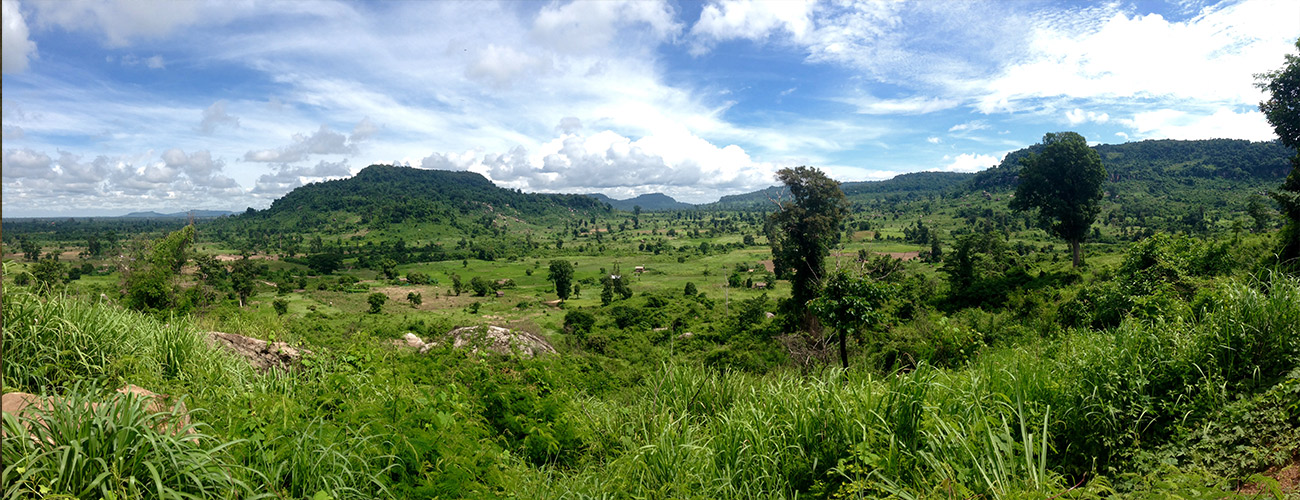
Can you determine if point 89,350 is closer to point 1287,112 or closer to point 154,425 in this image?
point 154,425

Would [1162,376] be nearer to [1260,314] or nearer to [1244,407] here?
[1244,407]

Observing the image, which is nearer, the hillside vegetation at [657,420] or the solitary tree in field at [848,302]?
the hillside vegetation at [657,420]

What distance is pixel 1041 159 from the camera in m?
28.5

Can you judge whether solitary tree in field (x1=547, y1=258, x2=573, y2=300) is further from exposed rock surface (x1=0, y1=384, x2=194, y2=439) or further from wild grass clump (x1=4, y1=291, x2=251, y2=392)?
exposed rock surface (x1=0, y1=384, x2=194, y2=439)

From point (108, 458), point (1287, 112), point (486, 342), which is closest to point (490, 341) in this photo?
point (486, 342)

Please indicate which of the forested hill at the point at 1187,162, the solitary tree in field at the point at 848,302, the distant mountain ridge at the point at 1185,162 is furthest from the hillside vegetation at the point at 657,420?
the forested hill at the point at 1187,162

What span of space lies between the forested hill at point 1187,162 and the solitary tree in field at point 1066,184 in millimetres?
102602

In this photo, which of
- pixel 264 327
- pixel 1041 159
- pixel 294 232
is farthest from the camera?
pixel 294 232

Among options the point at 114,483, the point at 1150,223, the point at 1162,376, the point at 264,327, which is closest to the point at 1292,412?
the point at 1162,376

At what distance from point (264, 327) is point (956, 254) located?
3229 centimetres

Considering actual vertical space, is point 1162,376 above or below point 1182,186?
below

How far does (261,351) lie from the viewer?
856 centimetres

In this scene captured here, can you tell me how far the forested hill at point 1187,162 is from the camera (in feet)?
382

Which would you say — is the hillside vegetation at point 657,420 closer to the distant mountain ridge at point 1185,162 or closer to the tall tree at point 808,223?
the tall tree at point 808,223
